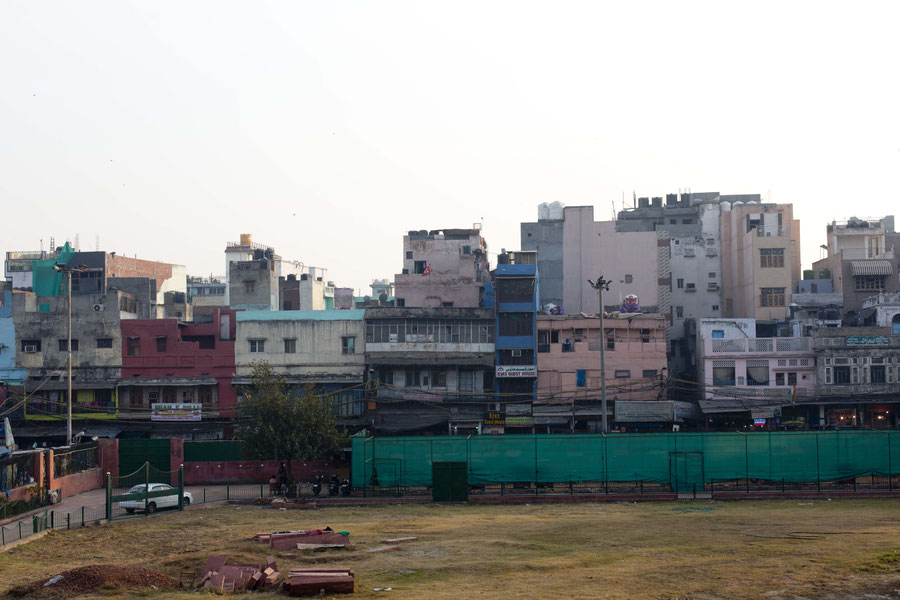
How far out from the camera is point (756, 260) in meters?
83.4

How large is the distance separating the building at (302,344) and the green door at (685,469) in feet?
98.7

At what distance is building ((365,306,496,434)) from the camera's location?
70000mm

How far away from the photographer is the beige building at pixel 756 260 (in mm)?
82562

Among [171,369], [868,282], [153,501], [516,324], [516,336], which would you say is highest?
[868,282]

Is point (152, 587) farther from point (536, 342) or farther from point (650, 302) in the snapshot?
point (650, 302)

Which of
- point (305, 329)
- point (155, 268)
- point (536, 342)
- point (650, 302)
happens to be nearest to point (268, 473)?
point (305, 329)

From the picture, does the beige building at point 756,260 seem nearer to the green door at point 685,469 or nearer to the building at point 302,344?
the building at point 302,344

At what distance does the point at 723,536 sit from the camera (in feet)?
107

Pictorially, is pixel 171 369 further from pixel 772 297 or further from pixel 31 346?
pixel 772 297

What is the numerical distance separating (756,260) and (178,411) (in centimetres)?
5056

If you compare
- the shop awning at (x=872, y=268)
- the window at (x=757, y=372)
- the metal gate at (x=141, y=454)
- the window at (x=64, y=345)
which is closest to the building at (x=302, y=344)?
the window at (x=64, y=345)

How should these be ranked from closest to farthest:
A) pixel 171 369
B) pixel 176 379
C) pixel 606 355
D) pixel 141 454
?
pixel 141 454 < pixel 176 379 < pixel 171 369 < pixel 606 355

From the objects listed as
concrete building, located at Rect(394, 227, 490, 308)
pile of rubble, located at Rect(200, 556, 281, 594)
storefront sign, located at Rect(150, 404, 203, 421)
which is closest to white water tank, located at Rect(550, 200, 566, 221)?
concrete building, located at Rect(394, 227, 490, 308)

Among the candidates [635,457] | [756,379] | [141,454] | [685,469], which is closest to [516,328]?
[756,379]
